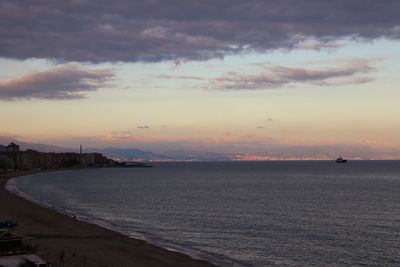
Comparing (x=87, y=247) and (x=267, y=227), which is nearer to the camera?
(x=87, y=247)

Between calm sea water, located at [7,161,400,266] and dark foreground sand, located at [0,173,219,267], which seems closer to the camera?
dark foreground sand, located at [0,173,219,267]

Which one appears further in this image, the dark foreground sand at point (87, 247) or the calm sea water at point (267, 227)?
the calm sea water at point (267, 227)

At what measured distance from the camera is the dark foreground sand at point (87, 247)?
29.4 metres

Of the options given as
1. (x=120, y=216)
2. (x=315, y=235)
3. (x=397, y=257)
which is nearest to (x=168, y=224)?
(x=120, y=216)

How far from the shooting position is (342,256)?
33438 millimetres

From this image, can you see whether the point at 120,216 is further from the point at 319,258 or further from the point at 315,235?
the point at 319,258

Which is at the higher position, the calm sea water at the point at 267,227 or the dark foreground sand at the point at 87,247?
the dark foreground sand at the point at 87,247

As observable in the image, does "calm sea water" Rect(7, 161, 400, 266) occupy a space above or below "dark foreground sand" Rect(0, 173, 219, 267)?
below

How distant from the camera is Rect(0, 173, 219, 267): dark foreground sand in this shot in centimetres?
2942

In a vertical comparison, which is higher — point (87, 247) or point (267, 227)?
point (87, 247)

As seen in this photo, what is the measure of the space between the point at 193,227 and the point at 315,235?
10782mm

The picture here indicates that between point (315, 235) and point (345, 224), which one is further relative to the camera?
point (345, 224)

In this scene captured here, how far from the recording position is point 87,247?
34.0m

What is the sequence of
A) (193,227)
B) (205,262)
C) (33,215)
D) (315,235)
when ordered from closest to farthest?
(205,262), (315,235), (193,227), (33,215)
